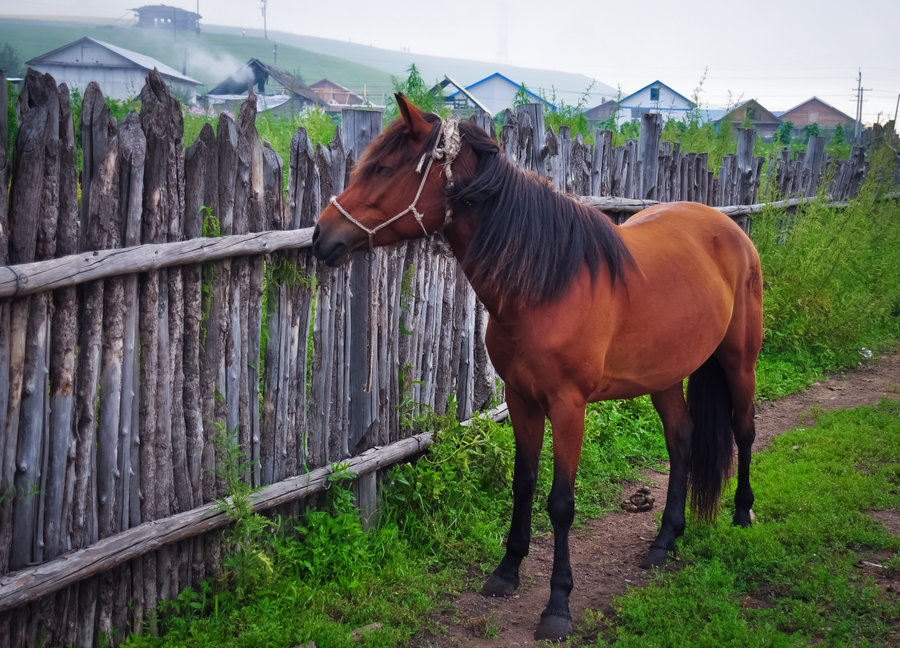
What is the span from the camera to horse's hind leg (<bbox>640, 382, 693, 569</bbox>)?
4.12 metres

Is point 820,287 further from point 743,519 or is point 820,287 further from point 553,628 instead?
point 553,628

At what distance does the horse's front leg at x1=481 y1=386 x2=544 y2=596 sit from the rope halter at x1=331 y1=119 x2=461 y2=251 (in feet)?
3.68

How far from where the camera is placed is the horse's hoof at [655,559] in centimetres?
396

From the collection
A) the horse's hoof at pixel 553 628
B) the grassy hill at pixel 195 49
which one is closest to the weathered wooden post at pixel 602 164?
the horse's hoof at pixel 553 628

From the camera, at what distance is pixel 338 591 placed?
350 centimetres

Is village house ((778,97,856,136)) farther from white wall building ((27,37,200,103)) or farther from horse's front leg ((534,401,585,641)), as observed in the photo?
horse's front leg ((534,401,585,641))

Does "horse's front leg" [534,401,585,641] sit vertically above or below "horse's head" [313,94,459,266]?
below

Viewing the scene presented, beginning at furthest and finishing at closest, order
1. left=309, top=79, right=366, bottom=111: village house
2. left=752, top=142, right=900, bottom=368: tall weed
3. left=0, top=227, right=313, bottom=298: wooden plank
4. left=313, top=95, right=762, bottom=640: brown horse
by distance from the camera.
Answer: left=309, top=79, right=366, bottom=111: village house < left=752, top=142, right=900, bottom=368: tall weed < left=313, top=95, right=762, bottom=640: brown horse < left=0, top=227, right=313, bottom=298: wooden plank

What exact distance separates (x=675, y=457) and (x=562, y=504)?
1253 millimetres

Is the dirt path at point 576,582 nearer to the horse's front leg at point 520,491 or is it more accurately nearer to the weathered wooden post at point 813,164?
the horse's front leg at point 520,491

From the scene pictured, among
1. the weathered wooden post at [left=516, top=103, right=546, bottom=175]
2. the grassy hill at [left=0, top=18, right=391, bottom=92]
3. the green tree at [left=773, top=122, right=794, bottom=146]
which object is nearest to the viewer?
the weathered wooden post at [left=516, top=103, right=546, bottom=175]

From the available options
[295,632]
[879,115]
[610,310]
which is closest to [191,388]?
[295,632]

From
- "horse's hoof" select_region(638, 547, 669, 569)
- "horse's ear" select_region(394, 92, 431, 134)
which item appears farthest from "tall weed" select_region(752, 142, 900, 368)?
"horse's ear" select_region(394, 92, 431, 134)

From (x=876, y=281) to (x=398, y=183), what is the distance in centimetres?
872
